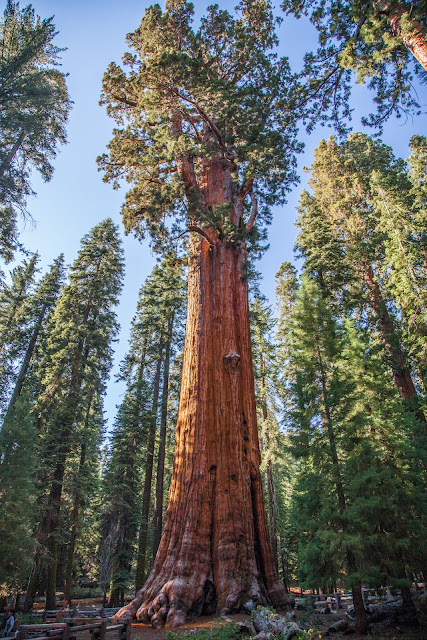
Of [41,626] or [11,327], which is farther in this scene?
[11,327]

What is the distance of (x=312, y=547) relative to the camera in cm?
966

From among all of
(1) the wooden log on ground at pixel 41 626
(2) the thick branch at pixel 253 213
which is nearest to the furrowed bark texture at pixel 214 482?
(2) the thick branch at pixel 253 213

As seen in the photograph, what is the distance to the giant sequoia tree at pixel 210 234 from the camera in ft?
25.0

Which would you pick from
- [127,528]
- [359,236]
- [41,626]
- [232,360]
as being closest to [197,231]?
[232,360]

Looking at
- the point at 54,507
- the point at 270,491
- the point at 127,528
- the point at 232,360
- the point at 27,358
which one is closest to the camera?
the point at 232,360

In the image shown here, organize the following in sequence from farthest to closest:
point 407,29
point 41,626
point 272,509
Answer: point 272,509 < point 407,29 < point 41,626

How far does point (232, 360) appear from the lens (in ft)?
31.3

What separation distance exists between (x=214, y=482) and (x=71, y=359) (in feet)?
44.3

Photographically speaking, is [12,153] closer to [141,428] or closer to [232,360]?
[232,360]

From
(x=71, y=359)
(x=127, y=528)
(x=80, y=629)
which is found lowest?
(x=80, y=629)

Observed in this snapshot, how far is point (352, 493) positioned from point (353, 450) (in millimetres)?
1213

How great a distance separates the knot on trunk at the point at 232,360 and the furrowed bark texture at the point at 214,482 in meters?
0.03

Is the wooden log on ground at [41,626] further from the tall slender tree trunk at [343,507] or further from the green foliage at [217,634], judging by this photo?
the tall slender tree trunk at [343,507]

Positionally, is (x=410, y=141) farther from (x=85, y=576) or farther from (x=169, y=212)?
(x=85, y=576)
